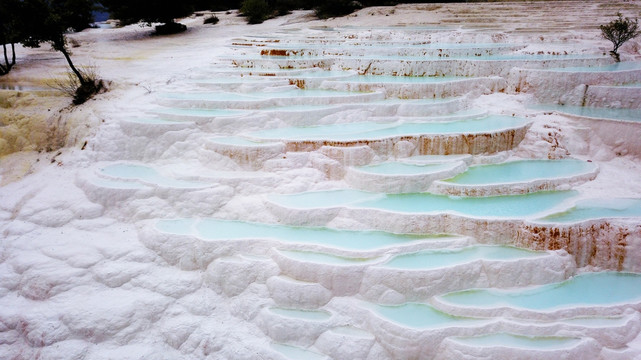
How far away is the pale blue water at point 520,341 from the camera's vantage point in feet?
9.89

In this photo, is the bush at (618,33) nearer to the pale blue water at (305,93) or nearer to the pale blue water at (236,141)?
the pale blue water at (305,93)

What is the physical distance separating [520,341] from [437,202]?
1.45 m

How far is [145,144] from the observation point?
504 centimetres

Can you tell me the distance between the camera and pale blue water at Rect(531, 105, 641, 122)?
5379mm

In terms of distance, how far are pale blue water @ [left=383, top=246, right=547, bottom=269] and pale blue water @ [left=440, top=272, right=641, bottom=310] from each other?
26 centimetres

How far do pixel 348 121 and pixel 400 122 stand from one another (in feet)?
2.14

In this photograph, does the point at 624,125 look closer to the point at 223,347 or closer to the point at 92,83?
the point at 223,347

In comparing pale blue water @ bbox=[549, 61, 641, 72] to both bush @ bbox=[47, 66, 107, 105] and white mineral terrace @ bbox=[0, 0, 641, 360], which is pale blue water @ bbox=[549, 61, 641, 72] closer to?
white mineral terrace @ bbox=[0, 0, 641, 360]

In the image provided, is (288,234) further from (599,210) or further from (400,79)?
(400,79)

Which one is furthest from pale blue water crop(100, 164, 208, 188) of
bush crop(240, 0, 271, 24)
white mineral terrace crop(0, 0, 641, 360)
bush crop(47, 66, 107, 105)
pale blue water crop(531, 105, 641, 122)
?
bush crop(240, 0, 271, 24)

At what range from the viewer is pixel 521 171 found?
Result: 4.63 m

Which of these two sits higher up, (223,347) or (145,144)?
(145,144)

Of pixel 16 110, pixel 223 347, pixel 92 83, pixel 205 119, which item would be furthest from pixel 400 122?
pixel 16 110

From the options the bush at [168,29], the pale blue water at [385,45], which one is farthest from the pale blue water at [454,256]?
the bush at [168,29]
